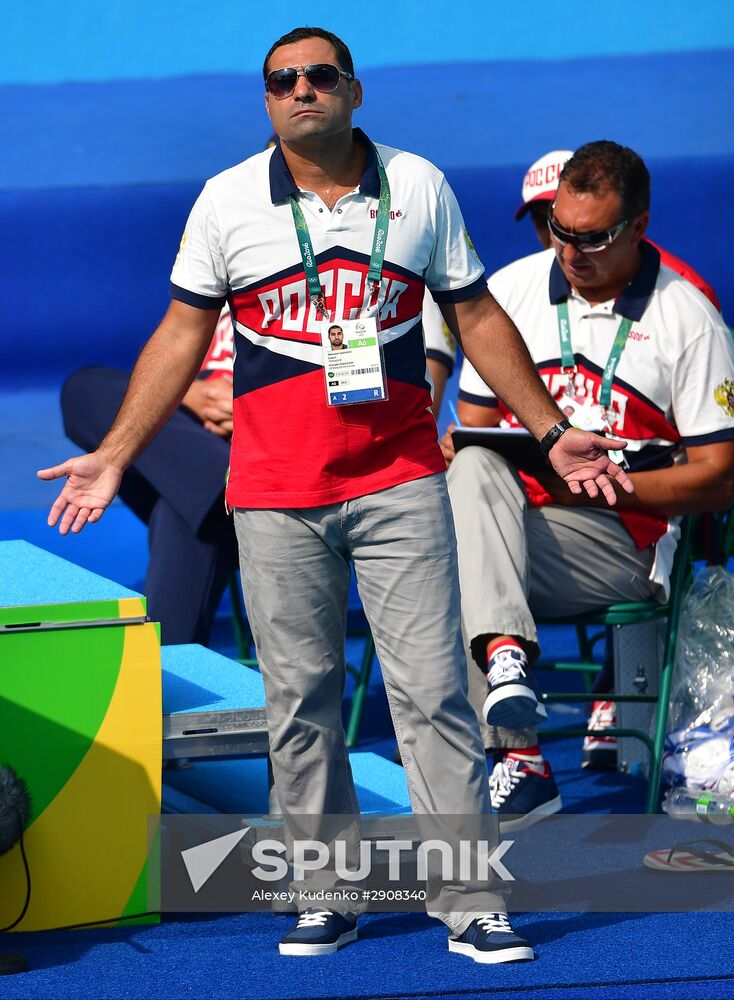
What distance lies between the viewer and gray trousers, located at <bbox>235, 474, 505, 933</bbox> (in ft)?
8.21

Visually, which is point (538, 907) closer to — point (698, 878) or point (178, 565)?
point (698, 878)

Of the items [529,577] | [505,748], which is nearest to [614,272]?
[529,577]

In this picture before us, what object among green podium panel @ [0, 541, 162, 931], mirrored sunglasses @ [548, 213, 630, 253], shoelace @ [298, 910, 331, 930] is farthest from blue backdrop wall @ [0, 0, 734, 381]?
shoelace @ [298, 910, 331, 930]

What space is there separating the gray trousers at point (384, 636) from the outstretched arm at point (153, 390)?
0.22 m

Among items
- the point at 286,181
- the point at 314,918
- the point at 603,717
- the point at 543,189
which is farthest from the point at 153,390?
the point at 543,189

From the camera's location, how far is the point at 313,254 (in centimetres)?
245

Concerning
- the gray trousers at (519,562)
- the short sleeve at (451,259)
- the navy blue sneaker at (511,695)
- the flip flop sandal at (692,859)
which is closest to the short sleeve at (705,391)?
the gray trousers at (519,562)

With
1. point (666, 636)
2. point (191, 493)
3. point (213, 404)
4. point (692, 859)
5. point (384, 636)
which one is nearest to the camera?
point (384, 636)

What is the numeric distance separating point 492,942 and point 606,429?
1370 millimetres

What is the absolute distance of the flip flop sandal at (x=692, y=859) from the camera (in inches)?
117

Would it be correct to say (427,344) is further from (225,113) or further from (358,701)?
(225,113)

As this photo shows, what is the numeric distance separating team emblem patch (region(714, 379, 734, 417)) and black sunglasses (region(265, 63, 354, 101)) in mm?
1356

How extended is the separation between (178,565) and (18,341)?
71.0 inches

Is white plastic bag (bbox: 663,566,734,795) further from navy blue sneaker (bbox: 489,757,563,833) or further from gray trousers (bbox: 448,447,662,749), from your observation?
navy blue sneaker (bbox: 489,757,563,833)
